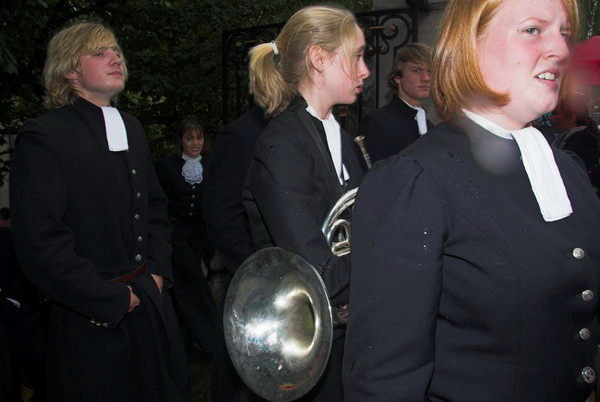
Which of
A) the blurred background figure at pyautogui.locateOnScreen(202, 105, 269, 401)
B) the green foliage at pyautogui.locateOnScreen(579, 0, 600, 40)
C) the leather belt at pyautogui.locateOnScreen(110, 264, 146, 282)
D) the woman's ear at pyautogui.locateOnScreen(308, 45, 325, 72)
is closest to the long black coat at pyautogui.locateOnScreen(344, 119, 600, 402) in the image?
the woman's ear at pyautogui.locateOnScreen(308, 45, 325, 72)

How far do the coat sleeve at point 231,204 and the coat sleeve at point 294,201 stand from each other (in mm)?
975

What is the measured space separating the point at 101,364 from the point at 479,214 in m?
2.08

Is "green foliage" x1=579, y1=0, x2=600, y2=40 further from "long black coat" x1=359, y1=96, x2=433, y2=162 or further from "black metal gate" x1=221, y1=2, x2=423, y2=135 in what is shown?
"long black coat" x1=359, y1=96, x2=433, y2=162

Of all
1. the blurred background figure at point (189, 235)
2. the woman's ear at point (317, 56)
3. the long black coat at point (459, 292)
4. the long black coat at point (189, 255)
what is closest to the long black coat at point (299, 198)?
the woman's ear at point (317, 56)

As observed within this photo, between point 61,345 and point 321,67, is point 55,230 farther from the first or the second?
point 321,67

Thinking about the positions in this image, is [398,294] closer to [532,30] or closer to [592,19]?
[532,30]

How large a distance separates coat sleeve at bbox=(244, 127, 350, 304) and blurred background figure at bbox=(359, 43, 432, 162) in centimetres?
210

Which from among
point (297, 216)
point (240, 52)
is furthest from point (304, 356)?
point (240, 52)

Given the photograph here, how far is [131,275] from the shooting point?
10.2 feet

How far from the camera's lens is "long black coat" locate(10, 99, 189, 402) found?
280cm

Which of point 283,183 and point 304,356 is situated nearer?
point 304,356

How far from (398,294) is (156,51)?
7061 millimetres

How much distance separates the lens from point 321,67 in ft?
8.38

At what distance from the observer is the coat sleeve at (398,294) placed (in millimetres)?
1306
